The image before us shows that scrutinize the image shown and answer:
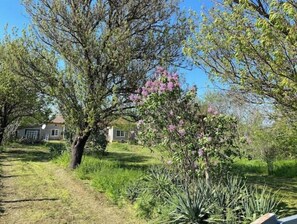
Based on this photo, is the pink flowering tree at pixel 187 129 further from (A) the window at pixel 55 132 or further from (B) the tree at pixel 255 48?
(A) the window at pixel 55 132

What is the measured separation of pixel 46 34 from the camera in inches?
557

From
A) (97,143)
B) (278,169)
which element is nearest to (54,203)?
(278,169)

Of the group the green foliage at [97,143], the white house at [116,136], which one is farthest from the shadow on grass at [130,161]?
the white house at [116,136]

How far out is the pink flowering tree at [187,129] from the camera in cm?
775

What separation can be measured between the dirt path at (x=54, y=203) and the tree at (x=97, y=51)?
313 cm

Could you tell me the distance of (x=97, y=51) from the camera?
13.4 metres

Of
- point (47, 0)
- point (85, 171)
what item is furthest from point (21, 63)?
point (85, 171)

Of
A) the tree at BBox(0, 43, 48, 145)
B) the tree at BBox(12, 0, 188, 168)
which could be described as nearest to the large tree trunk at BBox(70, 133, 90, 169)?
the tree at BBox(12, 0, 188, 168)

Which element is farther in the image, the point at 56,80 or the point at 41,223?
the point at 56,80

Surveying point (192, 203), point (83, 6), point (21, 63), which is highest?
point (83, 6)

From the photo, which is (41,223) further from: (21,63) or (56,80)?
(21,63)

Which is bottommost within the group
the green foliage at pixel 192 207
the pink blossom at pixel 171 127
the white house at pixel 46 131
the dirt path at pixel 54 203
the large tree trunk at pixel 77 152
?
the dirt path at pixel 54 203

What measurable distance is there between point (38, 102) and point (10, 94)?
8.71 ft

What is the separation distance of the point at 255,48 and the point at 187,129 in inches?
104
